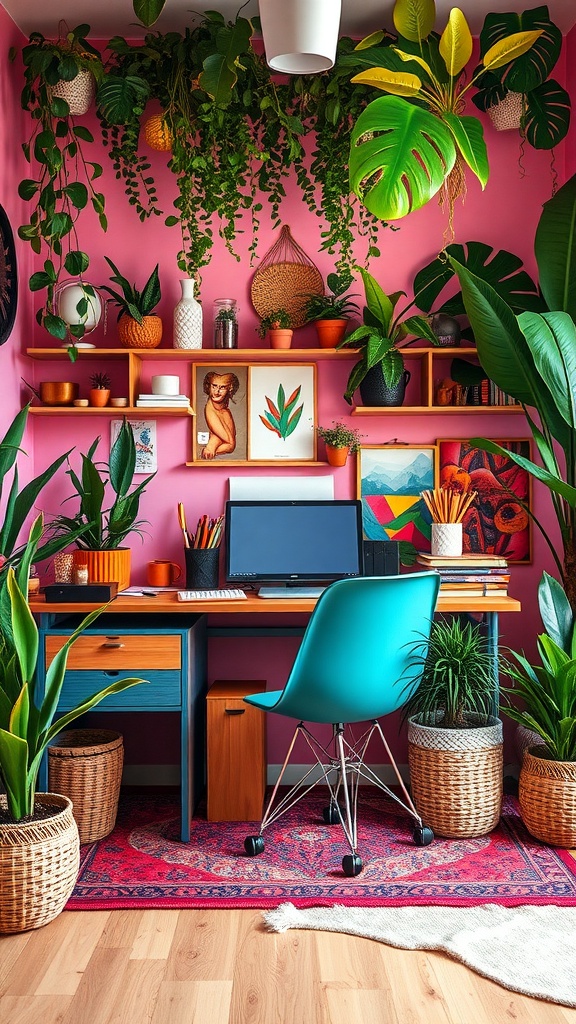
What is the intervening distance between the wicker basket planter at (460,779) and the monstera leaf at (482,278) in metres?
1.63

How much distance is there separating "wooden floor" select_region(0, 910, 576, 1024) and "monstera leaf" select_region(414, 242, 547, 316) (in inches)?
93.0

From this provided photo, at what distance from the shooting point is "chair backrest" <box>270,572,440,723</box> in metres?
2.69

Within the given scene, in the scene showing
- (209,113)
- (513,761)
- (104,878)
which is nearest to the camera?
(104,878)

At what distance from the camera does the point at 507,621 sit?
3773 mm

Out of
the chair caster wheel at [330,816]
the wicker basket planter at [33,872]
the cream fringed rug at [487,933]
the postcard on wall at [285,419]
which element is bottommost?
the cream fringed rug at [487,933]

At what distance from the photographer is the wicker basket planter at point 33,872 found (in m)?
2.44

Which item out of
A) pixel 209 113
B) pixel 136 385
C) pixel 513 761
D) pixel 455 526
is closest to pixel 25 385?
pixel 136 385

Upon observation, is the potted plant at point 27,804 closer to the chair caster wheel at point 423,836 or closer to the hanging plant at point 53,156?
the chair caster wheel at point 423,836

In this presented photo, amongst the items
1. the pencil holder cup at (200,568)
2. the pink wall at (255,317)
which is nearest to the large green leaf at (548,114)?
the pink wall at (255,317)

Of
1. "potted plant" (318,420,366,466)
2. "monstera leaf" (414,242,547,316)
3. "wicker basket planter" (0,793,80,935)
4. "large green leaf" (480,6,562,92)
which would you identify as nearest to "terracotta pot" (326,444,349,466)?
"potted plant" (318,420,366,466)

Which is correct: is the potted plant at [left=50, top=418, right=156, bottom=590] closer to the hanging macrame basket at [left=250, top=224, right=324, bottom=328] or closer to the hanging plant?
the hanging plant

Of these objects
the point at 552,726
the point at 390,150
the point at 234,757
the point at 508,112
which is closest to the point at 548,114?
the point at 508,112

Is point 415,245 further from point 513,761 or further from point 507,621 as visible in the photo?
point 513,761

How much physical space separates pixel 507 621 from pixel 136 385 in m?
1.77
